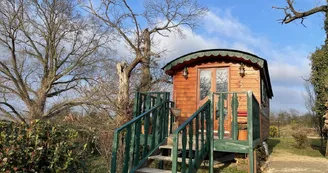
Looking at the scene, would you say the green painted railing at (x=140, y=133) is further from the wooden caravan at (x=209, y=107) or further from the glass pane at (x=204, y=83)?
the glass pane at (x=204, y=83)

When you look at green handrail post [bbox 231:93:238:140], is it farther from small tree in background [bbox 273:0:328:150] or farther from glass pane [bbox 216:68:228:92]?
small tree in background [bbox 273:0:328:150]

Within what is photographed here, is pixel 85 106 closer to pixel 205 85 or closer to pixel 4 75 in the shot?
pixel 4 75

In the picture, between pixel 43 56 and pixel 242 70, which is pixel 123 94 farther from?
pixel 43 56

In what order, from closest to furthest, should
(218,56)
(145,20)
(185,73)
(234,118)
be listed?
(234,118) → (218,56) → (185,73) → (145,20)

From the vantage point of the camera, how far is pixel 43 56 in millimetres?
13688

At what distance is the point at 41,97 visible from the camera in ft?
42.1

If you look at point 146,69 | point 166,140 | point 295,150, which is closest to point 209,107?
point 166,140

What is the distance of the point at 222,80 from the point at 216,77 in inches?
7.9

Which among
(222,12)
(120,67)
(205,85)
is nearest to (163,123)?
(205,85)

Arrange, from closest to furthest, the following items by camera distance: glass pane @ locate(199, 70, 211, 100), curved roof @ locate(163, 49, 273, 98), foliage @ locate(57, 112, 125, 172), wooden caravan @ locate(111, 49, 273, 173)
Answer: wooden caravan @ locate(111, 49, 273, 173), foliage @ locate(57, 112, 125, 172), curved roof @ locate(163, 49, 273, 98), glass pane @ locate(199, 70, 211, 100)

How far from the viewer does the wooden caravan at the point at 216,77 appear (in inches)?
269

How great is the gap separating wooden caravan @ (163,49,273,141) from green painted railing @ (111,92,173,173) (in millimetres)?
1847

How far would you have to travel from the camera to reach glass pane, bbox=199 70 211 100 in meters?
7.39

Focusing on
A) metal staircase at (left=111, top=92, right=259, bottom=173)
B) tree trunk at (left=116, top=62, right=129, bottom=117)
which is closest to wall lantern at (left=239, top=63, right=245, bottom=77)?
metal staircase at (left=111, top=92, right=259, bottom=173)
